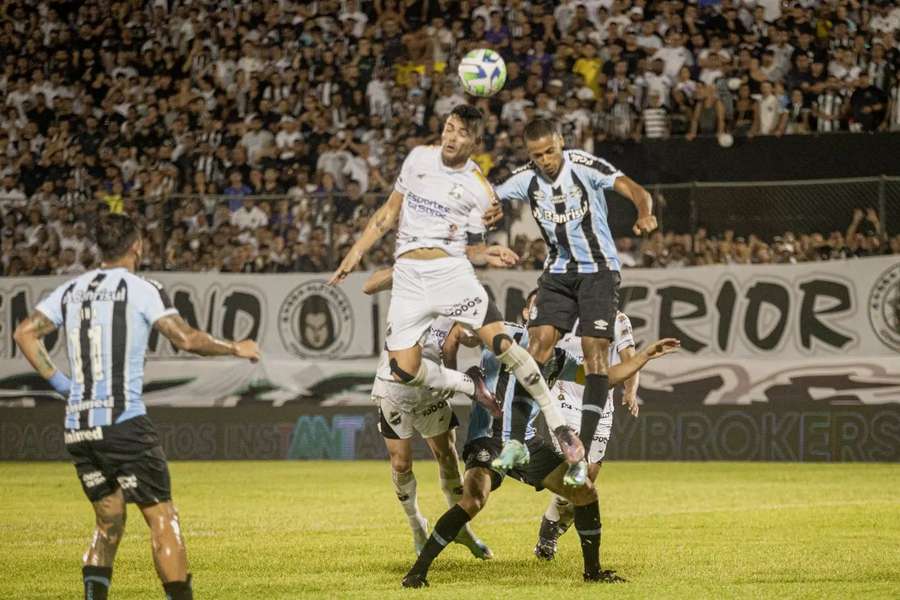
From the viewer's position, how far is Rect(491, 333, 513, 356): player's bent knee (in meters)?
9.37

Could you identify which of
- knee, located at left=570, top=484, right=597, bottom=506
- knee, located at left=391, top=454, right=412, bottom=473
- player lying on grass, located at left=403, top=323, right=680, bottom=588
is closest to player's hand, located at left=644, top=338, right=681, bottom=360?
player lying on grass, located at left=403, top=323, right=680, bottom=588

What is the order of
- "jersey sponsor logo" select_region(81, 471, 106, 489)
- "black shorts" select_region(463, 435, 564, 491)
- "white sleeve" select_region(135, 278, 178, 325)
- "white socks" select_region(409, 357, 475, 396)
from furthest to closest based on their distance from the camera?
"white socks" select_region(409, 357, 475, 396)
"black shorts" select_region(463, 435, 564, 491)
"jersey sponsor logo" select_region(81, 471, 106, 489)
"white sleeve" select_region(135, 278, 178, 325)

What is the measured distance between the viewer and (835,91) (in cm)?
2056

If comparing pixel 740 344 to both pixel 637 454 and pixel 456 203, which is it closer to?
pixel 637 454

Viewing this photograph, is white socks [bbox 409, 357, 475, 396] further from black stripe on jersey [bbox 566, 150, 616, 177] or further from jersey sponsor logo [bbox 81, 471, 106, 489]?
jersey sponsor logo [bbox 81, 471, 106, 489]

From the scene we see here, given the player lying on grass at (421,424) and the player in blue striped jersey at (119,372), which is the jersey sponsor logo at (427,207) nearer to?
the player lying on grass at (421,424)

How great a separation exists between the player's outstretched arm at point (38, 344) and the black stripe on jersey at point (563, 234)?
442 centimetres

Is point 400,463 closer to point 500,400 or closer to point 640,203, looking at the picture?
point 500,400

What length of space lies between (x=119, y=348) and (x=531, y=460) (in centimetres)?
311

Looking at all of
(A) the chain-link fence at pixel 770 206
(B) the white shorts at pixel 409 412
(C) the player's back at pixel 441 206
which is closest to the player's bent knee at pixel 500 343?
(B) the white shorts at pixel 409 412

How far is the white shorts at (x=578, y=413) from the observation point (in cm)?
1040

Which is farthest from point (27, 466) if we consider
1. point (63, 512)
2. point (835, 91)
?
point (835, 91)

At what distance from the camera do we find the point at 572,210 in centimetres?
1046

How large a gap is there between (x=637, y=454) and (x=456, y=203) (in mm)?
10099
